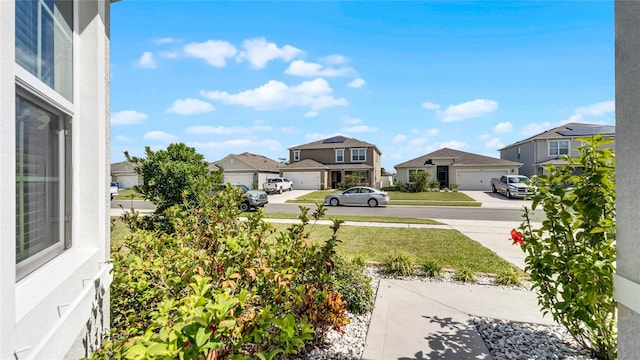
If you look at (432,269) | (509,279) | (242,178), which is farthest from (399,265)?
(242,178)

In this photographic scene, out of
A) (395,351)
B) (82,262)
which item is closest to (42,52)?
(82,262)

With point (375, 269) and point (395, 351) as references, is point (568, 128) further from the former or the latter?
point (395, 351)

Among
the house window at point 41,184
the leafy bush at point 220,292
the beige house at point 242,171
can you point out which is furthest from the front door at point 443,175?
the house window at point 41,184

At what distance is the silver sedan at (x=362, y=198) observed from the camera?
19.4 m

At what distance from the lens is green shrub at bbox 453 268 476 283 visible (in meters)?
5.17

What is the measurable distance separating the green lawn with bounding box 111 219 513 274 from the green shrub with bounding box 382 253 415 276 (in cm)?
61

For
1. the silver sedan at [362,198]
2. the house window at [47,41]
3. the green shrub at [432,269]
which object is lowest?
the green shrub at [432,269]

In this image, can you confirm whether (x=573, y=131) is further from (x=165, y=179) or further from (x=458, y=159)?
(x=165, y=179)

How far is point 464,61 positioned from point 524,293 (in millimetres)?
8515

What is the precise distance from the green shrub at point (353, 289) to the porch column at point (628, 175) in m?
2.68

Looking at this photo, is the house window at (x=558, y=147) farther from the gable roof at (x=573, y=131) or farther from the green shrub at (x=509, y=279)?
the green shrub at (x=509, y=279)

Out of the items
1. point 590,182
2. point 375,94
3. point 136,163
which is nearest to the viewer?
point 590,182

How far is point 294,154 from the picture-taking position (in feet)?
124

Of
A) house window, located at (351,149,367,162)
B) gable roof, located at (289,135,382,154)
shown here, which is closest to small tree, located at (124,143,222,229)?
house window, located at (351,149,367,162)
